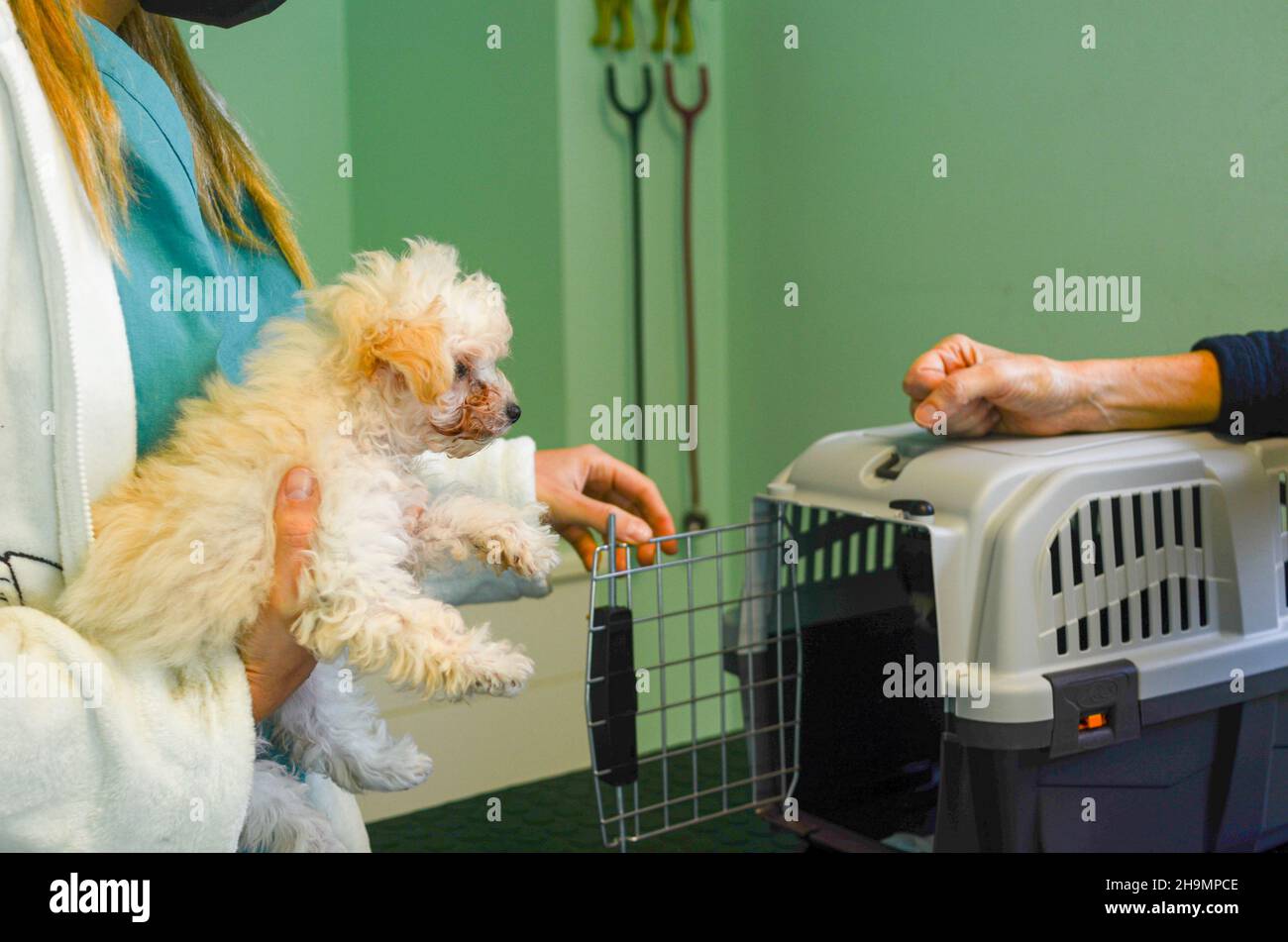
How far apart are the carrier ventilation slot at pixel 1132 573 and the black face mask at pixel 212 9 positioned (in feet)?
2.35

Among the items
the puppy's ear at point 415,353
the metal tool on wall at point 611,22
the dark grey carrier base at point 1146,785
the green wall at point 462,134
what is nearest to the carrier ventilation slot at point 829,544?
the dark grey carrier base at point 1146,785

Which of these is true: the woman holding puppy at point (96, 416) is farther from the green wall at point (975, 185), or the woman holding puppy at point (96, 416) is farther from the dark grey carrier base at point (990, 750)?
the green wall at point (975, 185)

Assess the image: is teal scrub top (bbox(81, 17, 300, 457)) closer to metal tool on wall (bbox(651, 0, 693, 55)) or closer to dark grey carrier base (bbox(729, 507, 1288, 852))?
dark grey carrier base (bbox(729, 507, 1288, 852))

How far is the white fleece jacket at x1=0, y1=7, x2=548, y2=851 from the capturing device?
2.07 ft

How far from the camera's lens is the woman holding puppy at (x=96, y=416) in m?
0.64

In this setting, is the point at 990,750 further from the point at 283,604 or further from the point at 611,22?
the point at 611,22

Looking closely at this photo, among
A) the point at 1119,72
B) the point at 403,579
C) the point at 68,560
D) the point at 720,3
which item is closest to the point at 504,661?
the point at 403,579

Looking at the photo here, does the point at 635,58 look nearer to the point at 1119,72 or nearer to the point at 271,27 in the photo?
the point at 271,27

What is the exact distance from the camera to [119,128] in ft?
2.28

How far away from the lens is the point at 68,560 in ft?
2.20

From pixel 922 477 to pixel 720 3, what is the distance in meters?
1.40

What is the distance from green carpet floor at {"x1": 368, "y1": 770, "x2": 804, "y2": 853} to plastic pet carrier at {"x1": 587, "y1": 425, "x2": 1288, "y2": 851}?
36cm

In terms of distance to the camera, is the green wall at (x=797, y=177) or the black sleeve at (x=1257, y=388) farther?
the green wall at (x=797, y=177)

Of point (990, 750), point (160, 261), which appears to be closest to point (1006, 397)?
point (990, 750)
